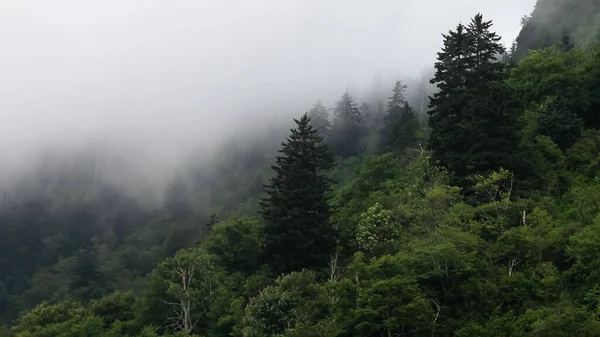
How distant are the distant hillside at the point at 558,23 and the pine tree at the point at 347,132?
1346 inches

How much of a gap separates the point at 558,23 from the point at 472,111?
195ft

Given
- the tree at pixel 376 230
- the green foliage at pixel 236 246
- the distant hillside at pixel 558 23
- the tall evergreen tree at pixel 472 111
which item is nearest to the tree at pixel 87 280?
the green foliage at pixel 236 246

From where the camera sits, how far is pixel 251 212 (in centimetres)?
10306

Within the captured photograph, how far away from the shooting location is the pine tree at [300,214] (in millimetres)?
41875

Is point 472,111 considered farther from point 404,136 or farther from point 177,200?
point 177,200

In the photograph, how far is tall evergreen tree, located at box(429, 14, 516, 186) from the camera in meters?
40.7

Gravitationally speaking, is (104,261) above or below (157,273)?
below

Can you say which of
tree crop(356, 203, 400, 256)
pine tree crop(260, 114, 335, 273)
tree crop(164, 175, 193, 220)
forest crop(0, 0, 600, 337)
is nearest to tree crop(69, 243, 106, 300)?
forest crop(0, 0, 600, 337)

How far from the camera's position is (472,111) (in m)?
41.7

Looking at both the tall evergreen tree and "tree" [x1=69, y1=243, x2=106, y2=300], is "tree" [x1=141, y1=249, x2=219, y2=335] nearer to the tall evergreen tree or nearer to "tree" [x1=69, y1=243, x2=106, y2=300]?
the tall evergreen tree

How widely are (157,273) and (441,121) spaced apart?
25.1 m

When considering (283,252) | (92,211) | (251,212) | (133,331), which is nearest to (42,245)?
(92,211)

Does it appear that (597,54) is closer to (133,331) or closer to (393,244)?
(393,244)

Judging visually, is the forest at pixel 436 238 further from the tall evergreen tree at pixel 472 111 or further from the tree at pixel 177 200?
the tree at pixel 177 200
